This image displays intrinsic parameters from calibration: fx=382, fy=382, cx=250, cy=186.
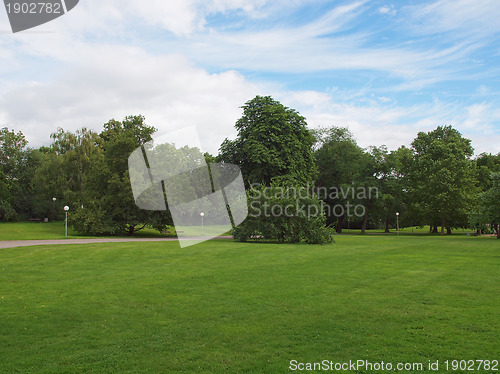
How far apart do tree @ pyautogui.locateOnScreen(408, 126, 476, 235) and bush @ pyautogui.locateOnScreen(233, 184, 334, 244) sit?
23719 millimetres

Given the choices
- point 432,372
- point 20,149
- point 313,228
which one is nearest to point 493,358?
point 432,372

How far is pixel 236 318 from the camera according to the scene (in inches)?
281

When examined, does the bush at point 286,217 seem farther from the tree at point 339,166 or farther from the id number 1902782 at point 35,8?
the tree at point 339,166

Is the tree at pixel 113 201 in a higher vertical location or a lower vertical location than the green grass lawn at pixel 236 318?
higher

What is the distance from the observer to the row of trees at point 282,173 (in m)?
37.6

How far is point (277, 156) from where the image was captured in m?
38.0

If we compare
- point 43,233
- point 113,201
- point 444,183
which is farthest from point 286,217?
Result: point 43,233

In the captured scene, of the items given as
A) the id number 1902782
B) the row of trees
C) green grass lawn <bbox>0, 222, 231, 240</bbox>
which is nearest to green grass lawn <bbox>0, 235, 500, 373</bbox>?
the id number 1902782

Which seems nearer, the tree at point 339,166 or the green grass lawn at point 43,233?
the green grass lawn at point 43,233

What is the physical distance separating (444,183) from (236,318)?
45.6m

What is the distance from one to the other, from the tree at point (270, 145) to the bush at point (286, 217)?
6.13 meters

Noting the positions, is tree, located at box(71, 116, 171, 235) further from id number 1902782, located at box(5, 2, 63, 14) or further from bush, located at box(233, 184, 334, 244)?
id number 1902782, located at box(5, 2, 63, 14)

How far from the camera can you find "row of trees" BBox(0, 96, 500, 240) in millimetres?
37625

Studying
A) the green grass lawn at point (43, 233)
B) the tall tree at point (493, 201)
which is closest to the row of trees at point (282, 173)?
the tall tree at point (493, 201)
